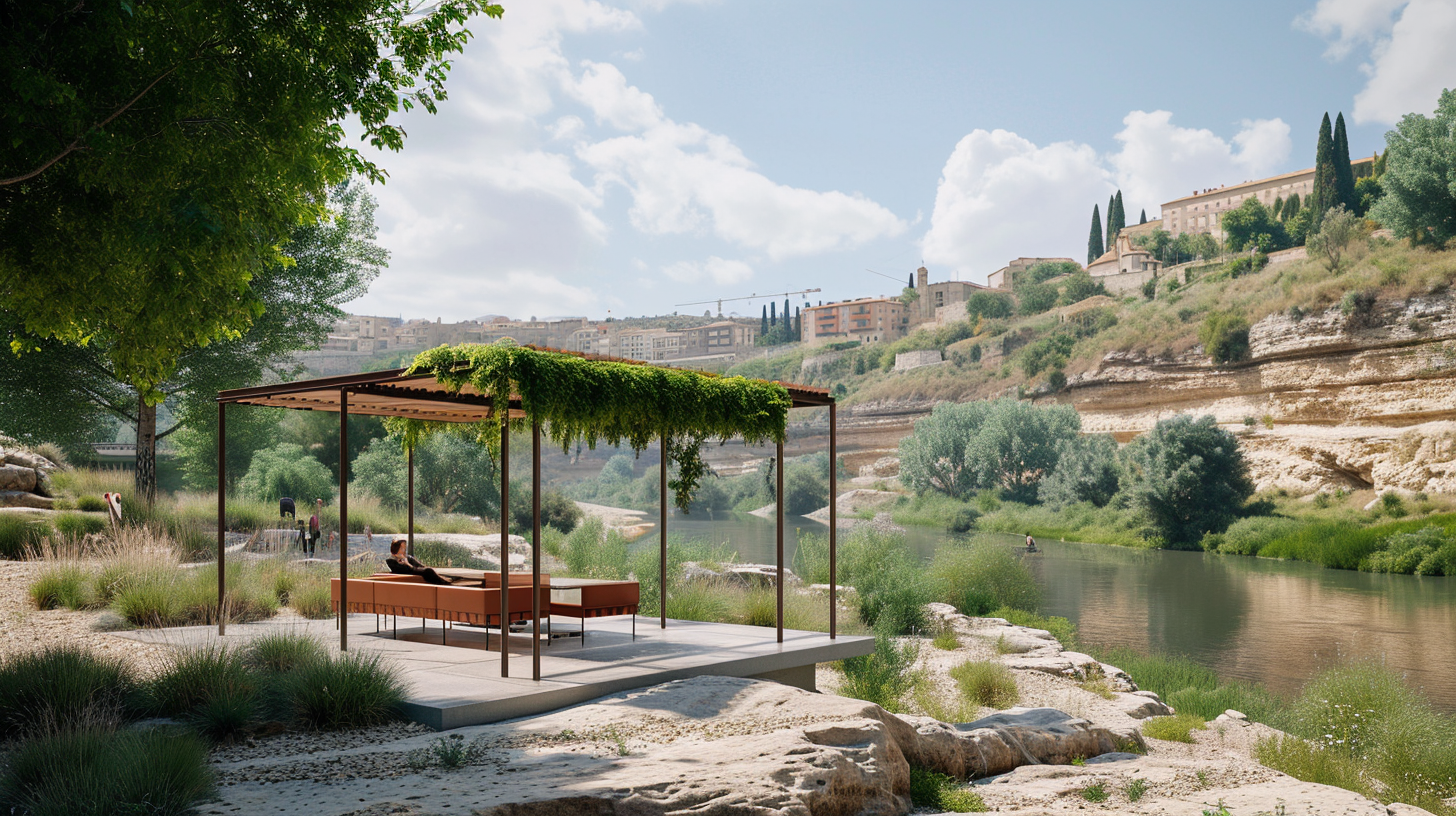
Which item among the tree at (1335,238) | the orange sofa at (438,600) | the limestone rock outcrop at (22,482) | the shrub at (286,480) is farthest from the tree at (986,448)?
the orange sofa at (438,600)

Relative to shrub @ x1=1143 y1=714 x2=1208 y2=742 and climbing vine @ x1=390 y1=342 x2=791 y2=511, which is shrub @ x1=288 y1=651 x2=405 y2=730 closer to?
climbing vine @ x1=390 y1=342 x2=791 y2=511

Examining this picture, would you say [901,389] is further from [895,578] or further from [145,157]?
[145,157]

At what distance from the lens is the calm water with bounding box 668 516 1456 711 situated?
15.4 meters

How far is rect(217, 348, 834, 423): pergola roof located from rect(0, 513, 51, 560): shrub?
752 centimetres

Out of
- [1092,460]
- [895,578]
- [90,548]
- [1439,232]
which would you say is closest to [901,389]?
[1092,460]

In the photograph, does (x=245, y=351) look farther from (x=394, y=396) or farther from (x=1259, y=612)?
(x=1259, y=612)

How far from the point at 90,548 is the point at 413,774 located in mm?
11347

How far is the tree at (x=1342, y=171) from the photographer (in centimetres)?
5759

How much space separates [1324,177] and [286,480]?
6176cm

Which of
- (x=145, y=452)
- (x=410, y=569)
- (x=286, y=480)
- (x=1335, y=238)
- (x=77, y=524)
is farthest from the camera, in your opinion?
(x=1335, y=238)

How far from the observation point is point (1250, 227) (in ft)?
248

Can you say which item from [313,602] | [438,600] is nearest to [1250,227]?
[313,602]

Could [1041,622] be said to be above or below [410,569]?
below

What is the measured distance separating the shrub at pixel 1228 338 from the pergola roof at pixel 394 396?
4366 cm
